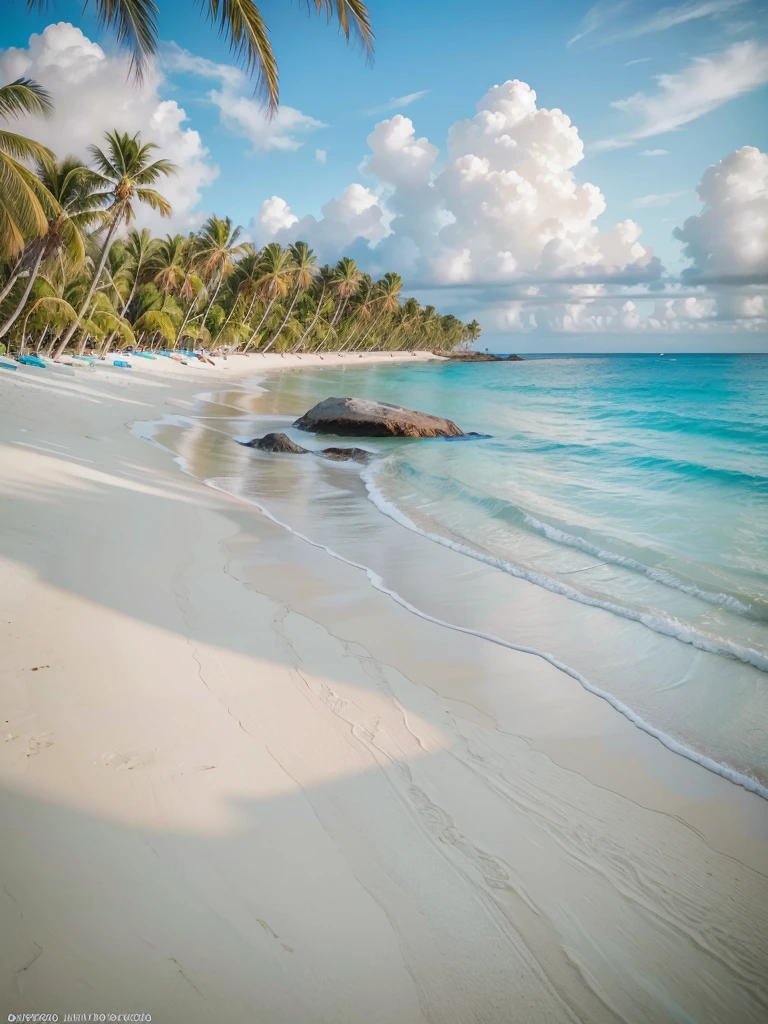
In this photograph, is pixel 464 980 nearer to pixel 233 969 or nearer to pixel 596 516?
pixel 233 969

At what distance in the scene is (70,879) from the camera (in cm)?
196

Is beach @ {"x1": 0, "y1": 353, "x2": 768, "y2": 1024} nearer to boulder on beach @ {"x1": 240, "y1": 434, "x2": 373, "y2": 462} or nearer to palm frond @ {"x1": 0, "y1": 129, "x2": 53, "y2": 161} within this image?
boulder on beach @ {"x1": 240, "y1": 434, "x2": 373, "y2": 462}

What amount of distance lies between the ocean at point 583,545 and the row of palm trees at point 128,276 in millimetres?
7993

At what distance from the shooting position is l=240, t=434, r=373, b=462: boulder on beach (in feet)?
44.3

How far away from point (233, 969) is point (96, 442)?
10566mm

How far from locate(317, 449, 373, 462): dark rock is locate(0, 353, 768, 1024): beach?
29.9ft

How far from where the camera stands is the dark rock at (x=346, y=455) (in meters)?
13.6

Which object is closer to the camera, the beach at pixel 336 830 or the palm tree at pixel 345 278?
the beach at pixel 336 830

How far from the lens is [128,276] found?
3819 centimetres

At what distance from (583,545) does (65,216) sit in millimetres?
23733

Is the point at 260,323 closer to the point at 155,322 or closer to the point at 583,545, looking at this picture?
the point at 155,322

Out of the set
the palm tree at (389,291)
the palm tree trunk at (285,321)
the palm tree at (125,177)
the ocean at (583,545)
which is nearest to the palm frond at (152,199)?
the palm tree at (125,177)

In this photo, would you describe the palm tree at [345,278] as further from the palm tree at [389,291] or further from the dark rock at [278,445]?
the dark rock at [278,445]

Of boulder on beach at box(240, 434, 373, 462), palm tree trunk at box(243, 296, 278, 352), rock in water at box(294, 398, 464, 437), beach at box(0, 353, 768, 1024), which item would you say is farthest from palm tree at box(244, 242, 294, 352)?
beach at box(0, 353, 768, 1024)
